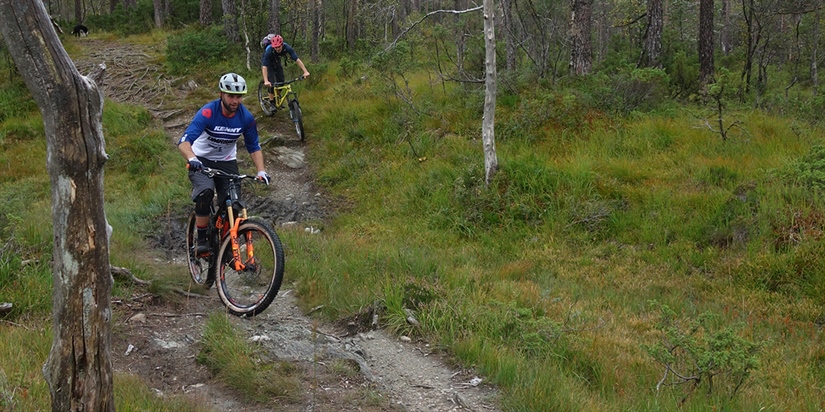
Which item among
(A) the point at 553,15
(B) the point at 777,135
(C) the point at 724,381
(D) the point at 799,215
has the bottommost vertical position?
(C) the point at 724,381

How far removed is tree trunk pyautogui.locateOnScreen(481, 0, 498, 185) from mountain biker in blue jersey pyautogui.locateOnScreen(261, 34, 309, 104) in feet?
16.1

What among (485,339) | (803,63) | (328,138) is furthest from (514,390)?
(803,63)

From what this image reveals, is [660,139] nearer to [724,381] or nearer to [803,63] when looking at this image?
[724,381]

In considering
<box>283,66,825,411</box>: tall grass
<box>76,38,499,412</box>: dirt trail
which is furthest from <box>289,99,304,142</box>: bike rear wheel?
<box>76,38,499,412</box>: dirt trail

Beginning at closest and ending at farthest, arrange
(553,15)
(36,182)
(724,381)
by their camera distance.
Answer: (724,381) → (36,182) → (553,15)

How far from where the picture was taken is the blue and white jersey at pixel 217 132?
21.4ft

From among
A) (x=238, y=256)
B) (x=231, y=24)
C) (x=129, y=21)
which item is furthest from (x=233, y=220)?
(x=129, y=21)

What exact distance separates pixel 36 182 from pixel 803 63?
84.3ft

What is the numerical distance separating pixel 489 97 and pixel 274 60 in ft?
20.3

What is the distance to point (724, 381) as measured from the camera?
5109 mm

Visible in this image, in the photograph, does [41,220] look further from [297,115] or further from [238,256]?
[297,115]

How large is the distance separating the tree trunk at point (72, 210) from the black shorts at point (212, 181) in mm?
3159

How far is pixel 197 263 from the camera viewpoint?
23.8 feet

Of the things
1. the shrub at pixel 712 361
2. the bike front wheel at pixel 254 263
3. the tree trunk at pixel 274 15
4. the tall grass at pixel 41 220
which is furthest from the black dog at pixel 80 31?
the shrub at pixel 712 361
